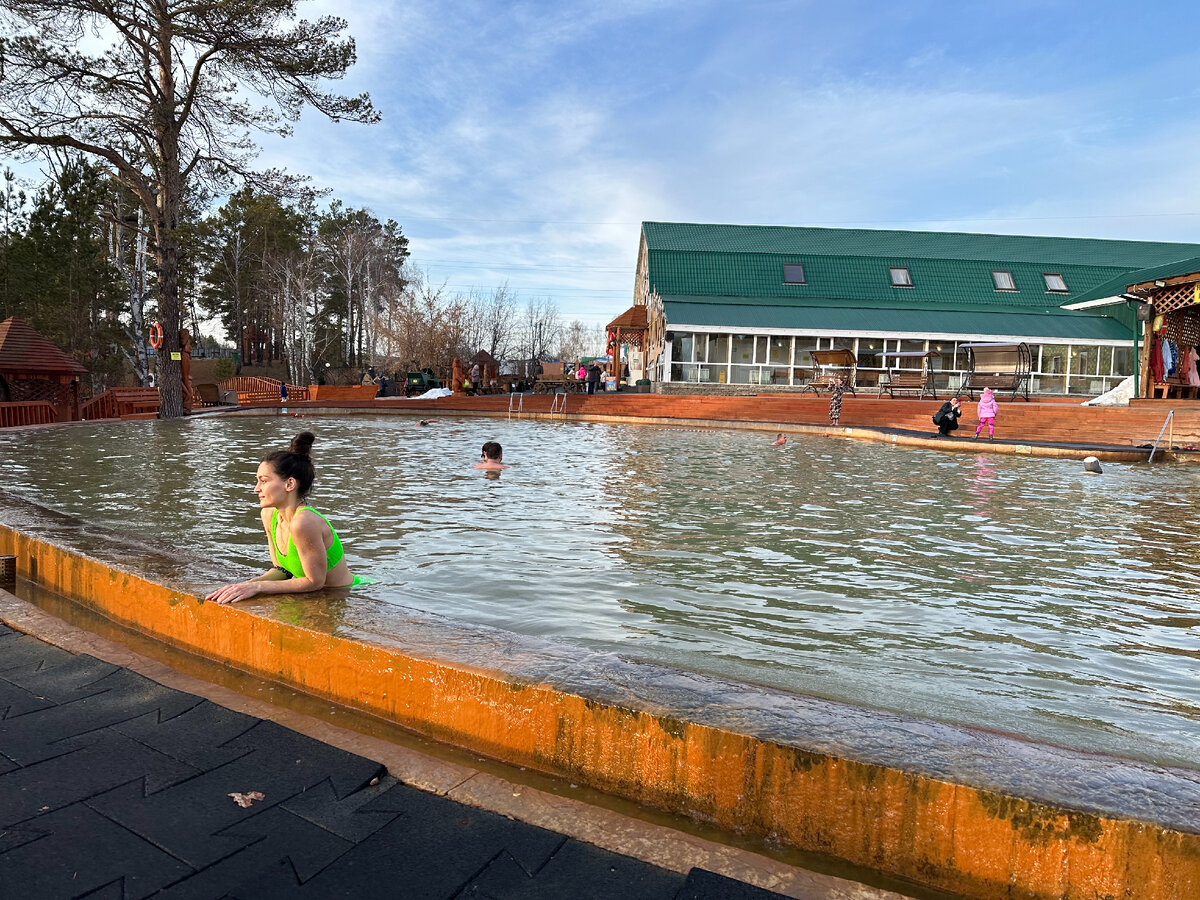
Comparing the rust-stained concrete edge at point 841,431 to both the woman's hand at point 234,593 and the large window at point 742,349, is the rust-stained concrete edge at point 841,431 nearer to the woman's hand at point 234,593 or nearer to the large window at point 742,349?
the large window at point 742,349

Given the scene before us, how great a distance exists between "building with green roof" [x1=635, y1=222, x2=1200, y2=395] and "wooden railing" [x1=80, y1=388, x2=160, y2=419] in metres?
19.1

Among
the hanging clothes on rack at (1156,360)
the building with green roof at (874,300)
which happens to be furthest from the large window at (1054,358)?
the hanging clothes on rack at (1156,360)

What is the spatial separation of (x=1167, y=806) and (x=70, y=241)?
4079cm

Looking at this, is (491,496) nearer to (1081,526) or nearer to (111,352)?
(1081,526)

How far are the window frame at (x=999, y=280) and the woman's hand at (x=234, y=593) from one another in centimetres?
3963

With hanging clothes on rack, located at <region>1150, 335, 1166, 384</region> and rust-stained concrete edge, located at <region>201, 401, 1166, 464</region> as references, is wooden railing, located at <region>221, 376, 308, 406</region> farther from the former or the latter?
hanging clothes on rack, located at <region>1150, 335, 1166, 384</region>

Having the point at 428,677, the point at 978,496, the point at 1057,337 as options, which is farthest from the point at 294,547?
the point at 1057,337

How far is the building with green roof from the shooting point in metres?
32.3

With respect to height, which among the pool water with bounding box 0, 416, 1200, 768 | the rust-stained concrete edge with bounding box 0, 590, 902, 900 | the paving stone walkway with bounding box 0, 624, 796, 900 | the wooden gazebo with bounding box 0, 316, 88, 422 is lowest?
the pool water with bounding box 0, 416, 1200, 768

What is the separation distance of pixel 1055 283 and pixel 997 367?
12.9 metres

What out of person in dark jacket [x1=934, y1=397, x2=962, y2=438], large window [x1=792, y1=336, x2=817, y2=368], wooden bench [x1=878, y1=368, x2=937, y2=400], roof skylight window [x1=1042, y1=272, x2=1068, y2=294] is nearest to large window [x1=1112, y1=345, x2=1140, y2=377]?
roof skylight window [x1=1042, y1=272, x2=1068, y2=294]

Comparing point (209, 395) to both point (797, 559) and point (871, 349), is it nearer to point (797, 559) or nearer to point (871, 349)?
point (871, 349)

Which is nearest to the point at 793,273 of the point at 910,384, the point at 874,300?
the point at 874,300

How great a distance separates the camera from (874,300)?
35.9 meters
